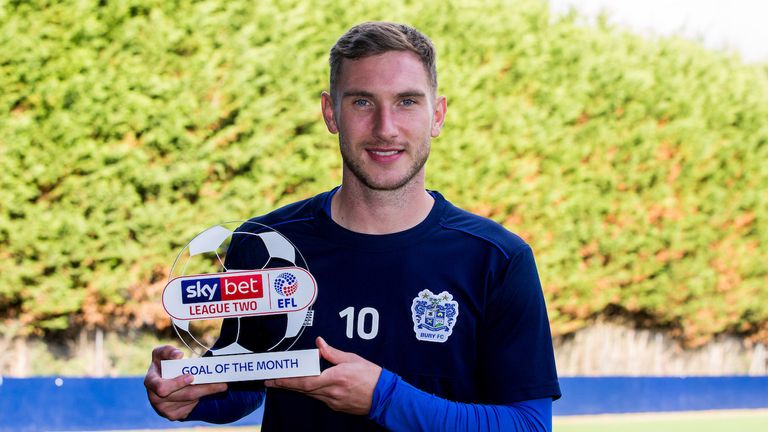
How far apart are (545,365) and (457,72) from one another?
33.6 feet

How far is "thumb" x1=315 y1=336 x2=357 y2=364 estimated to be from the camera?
2.23m

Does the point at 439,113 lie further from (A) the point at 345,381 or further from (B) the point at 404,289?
(A) the point at 345,381

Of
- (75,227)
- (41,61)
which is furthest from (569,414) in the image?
(41,61)

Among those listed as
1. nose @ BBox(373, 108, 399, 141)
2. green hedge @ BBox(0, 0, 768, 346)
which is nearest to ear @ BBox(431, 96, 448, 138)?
nose @ BBox(373, 108, 399, 141)

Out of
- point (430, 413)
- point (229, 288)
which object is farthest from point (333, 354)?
point (229, 288)

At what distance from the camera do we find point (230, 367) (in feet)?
8.00

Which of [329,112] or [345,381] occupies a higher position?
[329,112]

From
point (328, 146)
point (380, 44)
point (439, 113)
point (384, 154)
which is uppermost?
point (328, 146)

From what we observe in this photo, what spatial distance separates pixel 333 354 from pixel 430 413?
270 mm

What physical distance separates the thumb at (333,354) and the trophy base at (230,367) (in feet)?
0.44

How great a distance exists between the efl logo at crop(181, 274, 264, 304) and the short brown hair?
21.6 inches

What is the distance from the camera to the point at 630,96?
1450cm

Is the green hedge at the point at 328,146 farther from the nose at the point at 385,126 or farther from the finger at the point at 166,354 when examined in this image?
the nose at the point at 385,126

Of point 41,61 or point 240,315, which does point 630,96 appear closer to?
point 41,61
